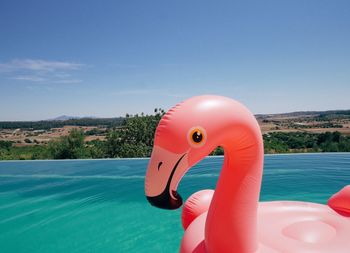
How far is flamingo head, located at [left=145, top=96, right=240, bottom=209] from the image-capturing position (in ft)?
4.55

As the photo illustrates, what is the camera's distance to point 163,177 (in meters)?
1.38

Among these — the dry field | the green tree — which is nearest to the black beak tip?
the green tree

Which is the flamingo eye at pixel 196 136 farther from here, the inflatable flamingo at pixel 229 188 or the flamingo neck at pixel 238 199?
the flamingo neck at pixel 238 199

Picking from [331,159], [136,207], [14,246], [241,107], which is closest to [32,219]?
[14,246]

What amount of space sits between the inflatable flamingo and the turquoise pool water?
1856 mm

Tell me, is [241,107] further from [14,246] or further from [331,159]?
[331,159]

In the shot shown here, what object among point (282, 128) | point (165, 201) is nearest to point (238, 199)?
point (165, 201)

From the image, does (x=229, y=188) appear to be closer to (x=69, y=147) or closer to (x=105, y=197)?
(x=105, y=197)

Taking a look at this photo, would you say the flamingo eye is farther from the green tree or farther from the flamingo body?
the green tree

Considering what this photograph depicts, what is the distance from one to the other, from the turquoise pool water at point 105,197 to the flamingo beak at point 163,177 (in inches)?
91.8

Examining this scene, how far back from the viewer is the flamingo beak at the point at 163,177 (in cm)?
139

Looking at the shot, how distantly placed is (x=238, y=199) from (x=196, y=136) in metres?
0.49

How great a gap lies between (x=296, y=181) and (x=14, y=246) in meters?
5.44

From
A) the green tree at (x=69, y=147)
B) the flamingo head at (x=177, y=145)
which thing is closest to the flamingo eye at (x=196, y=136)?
the flamingo head at (x=177, y=145)
